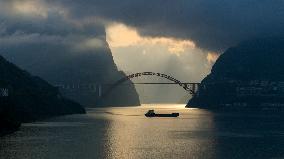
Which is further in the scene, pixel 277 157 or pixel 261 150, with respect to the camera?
pixel 261 150

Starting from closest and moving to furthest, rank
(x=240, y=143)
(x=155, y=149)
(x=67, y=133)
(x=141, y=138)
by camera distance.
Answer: (x=155, y=149)
(x=240, y=143)
(x=141, y=138)
(x=67, y=133)

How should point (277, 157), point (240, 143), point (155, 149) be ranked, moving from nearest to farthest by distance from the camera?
point (277, 157) < point (155, 149) < point (240, 143)

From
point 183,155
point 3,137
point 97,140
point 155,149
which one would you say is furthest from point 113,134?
point 183,155

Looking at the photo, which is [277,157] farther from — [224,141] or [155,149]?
[224,141]

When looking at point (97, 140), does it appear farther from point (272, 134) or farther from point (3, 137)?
point (272, 134)

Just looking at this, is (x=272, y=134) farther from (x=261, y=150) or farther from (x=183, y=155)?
(x=183, y=155)

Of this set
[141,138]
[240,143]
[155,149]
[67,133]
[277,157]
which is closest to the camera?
[277,157]

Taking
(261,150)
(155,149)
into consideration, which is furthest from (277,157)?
(155,149)

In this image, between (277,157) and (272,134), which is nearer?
(277,157)
